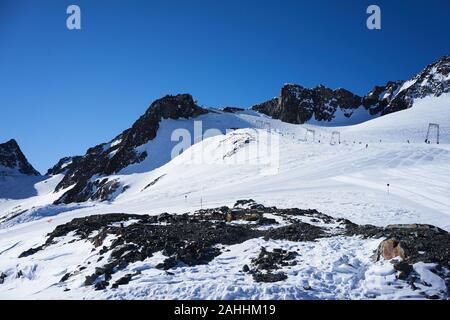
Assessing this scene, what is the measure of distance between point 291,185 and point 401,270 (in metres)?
26.9

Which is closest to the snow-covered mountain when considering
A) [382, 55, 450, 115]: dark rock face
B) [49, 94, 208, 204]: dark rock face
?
[49, 94, 208, 204]: dark rock face

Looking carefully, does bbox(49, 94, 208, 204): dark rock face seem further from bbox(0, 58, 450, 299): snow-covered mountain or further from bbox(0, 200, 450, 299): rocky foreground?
bbox(0, 200, 450, 299): rocky foreground

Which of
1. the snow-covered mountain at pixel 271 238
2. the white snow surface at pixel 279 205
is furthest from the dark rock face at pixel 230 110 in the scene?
the snow-covered mountain at pixel 271 238

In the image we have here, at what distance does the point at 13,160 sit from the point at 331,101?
145 meters

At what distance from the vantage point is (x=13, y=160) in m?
178

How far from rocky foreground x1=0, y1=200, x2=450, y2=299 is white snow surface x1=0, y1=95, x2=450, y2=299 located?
10.9 inches

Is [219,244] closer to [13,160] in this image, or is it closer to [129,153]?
[129,153]

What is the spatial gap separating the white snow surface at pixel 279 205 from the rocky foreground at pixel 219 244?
10.9 inches

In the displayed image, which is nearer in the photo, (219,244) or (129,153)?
(219,244)

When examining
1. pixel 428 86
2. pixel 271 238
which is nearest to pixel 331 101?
pixel 428 86

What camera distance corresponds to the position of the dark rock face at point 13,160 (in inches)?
6831

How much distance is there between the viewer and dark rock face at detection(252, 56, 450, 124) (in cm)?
15350

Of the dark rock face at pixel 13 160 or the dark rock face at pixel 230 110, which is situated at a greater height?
the dark rock face at pixel 230 110

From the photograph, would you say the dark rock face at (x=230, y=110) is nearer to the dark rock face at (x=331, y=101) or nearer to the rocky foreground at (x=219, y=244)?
the dark rock face at (x=331, y=101)
